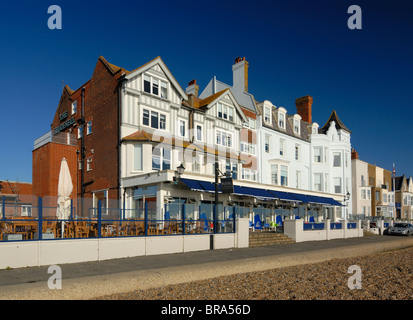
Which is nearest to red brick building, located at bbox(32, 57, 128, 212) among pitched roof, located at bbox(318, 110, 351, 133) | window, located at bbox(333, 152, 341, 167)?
window, located at bbox(333, 152, 341, 167)

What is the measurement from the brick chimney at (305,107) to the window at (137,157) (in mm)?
25934

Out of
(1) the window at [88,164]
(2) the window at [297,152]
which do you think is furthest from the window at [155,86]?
(2) the window at [297,152]

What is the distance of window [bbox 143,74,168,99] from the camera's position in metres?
25.3

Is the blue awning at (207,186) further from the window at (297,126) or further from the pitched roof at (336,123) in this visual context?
the pitched roof at (336,123)

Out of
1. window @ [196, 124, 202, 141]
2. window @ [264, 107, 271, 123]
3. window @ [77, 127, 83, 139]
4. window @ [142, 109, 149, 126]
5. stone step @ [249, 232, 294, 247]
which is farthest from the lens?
window @ [264, 107, 271, 123]

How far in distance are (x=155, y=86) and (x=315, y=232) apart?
14737 millimetres

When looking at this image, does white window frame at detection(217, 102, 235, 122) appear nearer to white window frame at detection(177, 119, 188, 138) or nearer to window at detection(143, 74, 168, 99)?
white window frame at detection(177, 119, 188, 138)

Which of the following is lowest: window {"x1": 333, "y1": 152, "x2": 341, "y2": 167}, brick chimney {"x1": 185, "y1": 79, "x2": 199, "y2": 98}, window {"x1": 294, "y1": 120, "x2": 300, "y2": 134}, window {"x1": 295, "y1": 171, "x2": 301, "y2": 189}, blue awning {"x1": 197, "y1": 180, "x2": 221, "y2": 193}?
blue awning {"x1": 197, "y1": 180, "x2": 221, "y2": 193}

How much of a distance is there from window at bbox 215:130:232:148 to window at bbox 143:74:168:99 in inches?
231

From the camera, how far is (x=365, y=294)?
8.40 metres

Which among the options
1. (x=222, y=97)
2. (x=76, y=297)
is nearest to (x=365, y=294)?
(x=76, y=297)

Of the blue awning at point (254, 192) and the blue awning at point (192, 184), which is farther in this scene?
the blue awning at point (254, 192)

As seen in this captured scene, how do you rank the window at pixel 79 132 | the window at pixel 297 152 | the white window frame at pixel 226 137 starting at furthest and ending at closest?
the window at pixel 297 152
the white window frame at pixel 226 137
the window at pixel 79 132

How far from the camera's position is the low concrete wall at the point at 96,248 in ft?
36.9
